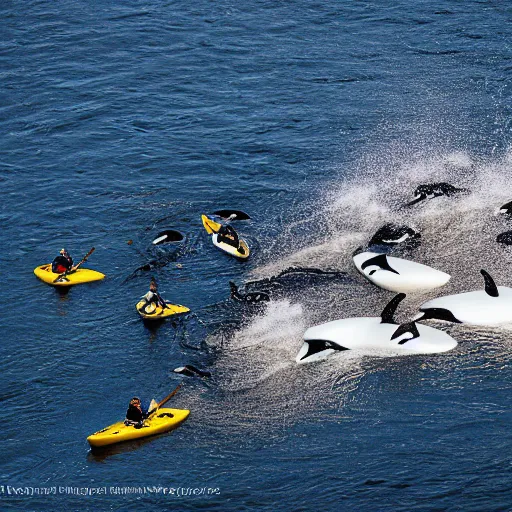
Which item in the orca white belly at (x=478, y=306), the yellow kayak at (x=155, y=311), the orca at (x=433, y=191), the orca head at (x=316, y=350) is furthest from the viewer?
the orca at (x=433, y=191)

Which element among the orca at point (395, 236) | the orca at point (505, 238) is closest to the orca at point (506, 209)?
the orca at point (505, 238)

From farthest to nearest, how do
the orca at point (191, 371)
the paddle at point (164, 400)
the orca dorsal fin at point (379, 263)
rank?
the orca dorsal fin at point (379, 263)
the orca at point (191, 371)
the paddle at point (164, 400)

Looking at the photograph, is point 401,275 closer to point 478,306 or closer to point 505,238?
point 478,306

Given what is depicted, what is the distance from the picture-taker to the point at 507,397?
42.1m

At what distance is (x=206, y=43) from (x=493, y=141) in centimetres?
2672

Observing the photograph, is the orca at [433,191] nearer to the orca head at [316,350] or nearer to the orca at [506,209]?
the orca at [506,209]

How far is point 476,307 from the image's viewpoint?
46594 mm

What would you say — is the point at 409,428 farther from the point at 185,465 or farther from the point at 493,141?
the point at 493,141

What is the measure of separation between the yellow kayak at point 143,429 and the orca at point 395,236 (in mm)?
17304

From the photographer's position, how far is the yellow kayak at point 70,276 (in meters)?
51.9

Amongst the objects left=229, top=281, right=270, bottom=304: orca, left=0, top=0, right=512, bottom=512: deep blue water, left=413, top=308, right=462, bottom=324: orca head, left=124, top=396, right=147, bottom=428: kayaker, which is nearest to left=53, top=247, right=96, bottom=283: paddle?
left=0, top=0, right=512, bottom=512: deep blue water

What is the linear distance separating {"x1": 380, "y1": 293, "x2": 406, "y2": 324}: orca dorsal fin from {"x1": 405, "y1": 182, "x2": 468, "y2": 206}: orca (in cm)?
1319

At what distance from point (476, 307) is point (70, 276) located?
20926 mm

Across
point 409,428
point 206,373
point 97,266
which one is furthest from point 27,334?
point 409,428
